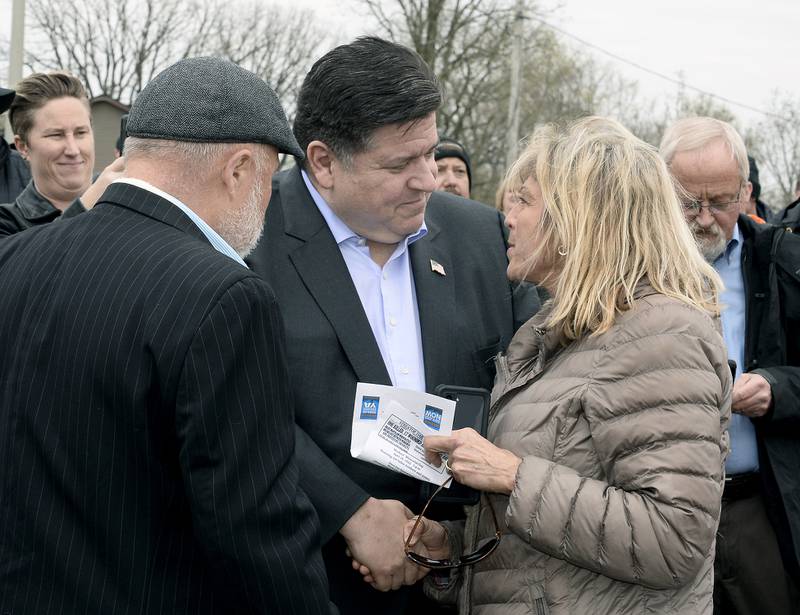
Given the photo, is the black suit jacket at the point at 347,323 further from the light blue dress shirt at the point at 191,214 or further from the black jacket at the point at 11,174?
the black jacket at the point at 11,174

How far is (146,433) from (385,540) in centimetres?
102

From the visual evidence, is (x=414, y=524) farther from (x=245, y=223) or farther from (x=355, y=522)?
(x=245, y=223)

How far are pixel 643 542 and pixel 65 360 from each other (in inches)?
52.0

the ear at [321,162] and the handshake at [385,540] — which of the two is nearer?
the handshake at [385,540]

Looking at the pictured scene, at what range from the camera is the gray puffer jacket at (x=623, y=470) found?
83.6 inches

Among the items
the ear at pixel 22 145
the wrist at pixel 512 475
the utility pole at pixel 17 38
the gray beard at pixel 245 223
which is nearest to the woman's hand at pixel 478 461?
the wrist at pixel 512 475

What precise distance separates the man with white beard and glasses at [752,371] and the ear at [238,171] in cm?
169

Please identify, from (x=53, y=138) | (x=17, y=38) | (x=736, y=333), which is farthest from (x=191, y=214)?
(x=17, y=38)

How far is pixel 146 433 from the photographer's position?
1726mm

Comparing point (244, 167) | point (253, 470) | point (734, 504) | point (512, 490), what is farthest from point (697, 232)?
point (253, 470)

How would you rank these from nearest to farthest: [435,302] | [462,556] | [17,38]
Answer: [462,556] → [435,302] → [17,38]

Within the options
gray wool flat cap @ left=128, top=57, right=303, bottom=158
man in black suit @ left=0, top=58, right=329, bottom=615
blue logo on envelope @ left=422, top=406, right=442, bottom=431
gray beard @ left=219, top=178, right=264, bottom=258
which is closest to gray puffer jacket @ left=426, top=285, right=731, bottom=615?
blue logo on envelope @ left=422, top=406, right=442, bottom=431

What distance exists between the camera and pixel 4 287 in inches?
74.6

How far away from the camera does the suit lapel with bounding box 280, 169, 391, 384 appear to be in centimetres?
270
